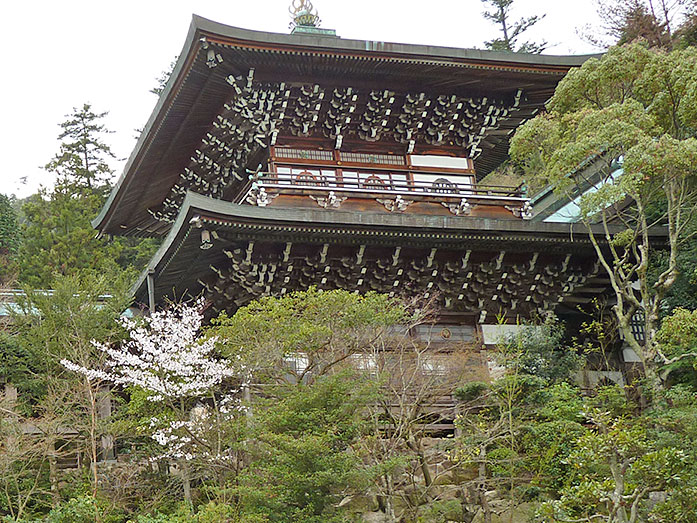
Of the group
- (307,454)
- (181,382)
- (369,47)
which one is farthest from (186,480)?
(369,47)

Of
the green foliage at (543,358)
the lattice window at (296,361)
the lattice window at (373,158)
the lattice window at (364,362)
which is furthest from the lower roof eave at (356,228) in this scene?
the lattice window at (373,158)

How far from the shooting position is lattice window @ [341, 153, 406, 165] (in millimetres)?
16719

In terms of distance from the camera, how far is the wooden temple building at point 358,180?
46.8 ft

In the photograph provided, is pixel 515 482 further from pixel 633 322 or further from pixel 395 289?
pixel 633 322

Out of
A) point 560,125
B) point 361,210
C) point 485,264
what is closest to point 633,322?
point 485,264

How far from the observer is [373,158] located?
55.5 feet

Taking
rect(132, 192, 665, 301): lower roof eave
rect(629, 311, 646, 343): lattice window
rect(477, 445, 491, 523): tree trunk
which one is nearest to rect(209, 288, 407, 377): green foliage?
rect(132, 192, 665, 301): lower roof eave

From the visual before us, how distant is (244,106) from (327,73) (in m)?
1.81

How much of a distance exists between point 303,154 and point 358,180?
4.22ft

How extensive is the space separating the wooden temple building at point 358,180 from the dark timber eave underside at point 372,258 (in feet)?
0.10

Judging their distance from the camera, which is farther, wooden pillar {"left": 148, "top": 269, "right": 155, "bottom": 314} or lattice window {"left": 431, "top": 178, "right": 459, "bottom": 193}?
lattice window {"left": 431, "top": 178, "right": 459, "bottom": 193}

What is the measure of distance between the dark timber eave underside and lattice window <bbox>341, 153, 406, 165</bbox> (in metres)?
2.71

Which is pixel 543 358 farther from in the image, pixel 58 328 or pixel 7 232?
pixel 7 232

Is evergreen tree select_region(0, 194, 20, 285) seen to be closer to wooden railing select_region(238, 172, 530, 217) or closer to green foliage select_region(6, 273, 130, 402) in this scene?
green foliage select_region(6, 273, 130, 402)
